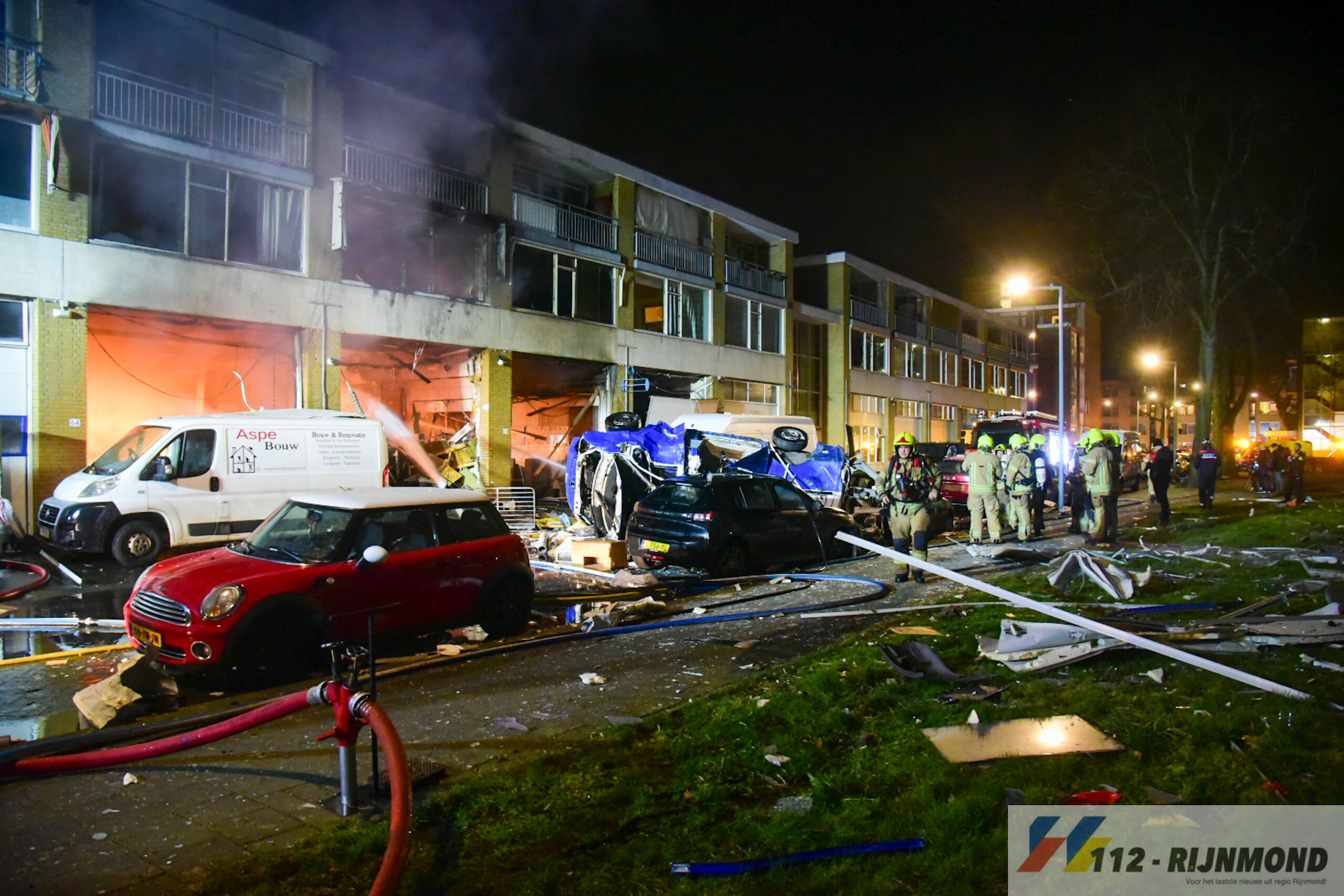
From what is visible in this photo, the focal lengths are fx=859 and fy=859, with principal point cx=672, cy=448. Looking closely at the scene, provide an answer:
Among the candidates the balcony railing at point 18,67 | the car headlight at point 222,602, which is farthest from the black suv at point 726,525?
the balcony railing at point 18,67

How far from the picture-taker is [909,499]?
1083 cm

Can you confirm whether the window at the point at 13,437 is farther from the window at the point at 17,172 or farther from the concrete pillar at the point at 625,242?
the concrete pillar at the point at 625,242

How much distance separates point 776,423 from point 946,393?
31.4 meters

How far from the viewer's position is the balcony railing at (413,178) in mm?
19406

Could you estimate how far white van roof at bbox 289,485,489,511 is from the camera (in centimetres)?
699

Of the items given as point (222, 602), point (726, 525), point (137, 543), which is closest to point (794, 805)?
point (222, 602)

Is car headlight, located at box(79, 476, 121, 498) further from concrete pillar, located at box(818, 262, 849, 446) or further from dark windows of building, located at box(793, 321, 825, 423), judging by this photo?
concrete pillar, located at box(818, 262, 849, 446)

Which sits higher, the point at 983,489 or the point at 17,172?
the point at 17,172

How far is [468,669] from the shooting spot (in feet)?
21.6

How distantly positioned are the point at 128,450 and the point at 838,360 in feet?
95.5

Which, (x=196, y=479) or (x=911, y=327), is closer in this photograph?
(x=196, y=479)

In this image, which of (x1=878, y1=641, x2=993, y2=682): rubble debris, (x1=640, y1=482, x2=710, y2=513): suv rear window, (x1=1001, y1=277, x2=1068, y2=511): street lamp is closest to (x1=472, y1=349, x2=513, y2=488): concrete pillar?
(x1=640, y1=482, x2=710, y2=513): suv rear window

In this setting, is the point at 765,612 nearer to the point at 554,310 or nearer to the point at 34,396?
the point at 34,396

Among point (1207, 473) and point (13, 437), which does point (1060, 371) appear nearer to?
point (1207, 473)
